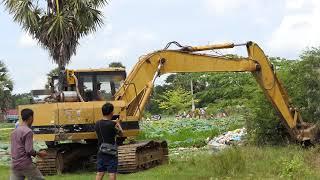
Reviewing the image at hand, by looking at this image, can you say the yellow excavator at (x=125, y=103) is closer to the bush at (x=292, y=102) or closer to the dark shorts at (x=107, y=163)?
the bush at (x=292, y=102)

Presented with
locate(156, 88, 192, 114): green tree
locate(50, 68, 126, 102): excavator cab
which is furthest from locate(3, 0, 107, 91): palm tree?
locate(156, 88, 192, 114): green tree

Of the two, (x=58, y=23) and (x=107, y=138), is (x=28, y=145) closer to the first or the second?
(x=107, y=138)

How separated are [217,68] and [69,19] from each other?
9.42 metres

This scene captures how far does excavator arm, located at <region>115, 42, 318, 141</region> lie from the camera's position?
56.9ft

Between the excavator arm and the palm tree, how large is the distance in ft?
25.0

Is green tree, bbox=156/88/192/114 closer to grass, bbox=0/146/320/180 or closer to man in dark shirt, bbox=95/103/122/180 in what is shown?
grass, bbox=0/146/320/180

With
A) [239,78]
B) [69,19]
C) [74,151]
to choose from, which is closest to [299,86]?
[74,151]

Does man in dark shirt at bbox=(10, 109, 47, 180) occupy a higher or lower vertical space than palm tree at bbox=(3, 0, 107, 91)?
lower

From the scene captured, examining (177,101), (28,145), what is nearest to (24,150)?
(28,145)

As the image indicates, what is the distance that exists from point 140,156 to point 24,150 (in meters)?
6.74

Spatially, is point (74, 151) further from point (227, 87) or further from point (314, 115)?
point (227, 87)

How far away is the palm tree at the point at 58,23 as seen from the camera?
24719 mm

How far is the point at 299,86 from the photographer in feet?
68.8

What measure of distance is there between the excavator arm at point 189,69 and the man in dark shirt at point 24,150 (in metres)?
7.04
